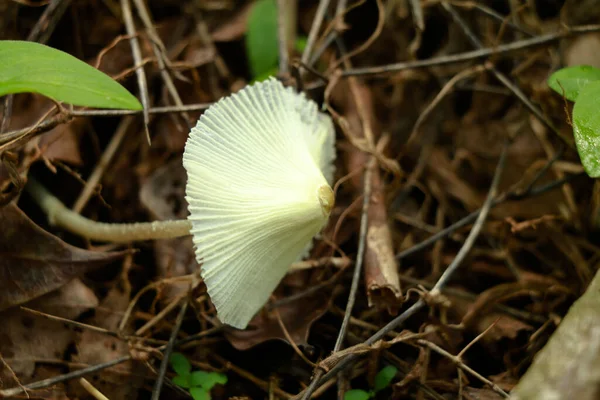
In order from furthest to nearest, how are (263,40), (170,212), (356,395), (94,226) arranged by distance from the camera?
1. (263,40)
2. (170,212)
3. (94,226)
4. (356,395)

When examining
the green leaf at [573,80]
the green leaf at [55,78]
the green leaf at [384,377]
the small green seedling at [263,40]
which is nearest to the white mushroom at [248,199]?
the green leaf at [55,78]

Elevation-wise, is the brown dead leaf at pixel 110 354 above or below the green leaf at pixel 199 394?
above

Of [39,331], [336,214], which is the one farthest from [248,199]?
[39,331]

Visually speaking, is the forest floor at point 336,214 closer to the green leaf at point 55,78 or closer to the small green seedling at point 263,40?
the small green seedling at point 263,40

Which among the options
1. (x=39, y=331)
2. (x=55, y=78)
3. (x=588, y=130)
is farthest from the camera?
(x=39, y=331)

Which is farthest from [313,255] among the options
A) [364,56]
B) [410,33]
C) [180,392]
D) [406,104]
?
[410,33]

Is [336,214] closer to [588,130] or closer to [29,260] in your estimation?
[588,130]

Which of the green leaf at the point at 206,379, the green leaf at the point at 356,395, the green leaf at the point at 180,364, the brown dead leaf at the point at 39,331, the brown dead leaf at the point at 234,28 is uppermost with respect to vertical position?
the brown dead leaf at the point at 234,28
